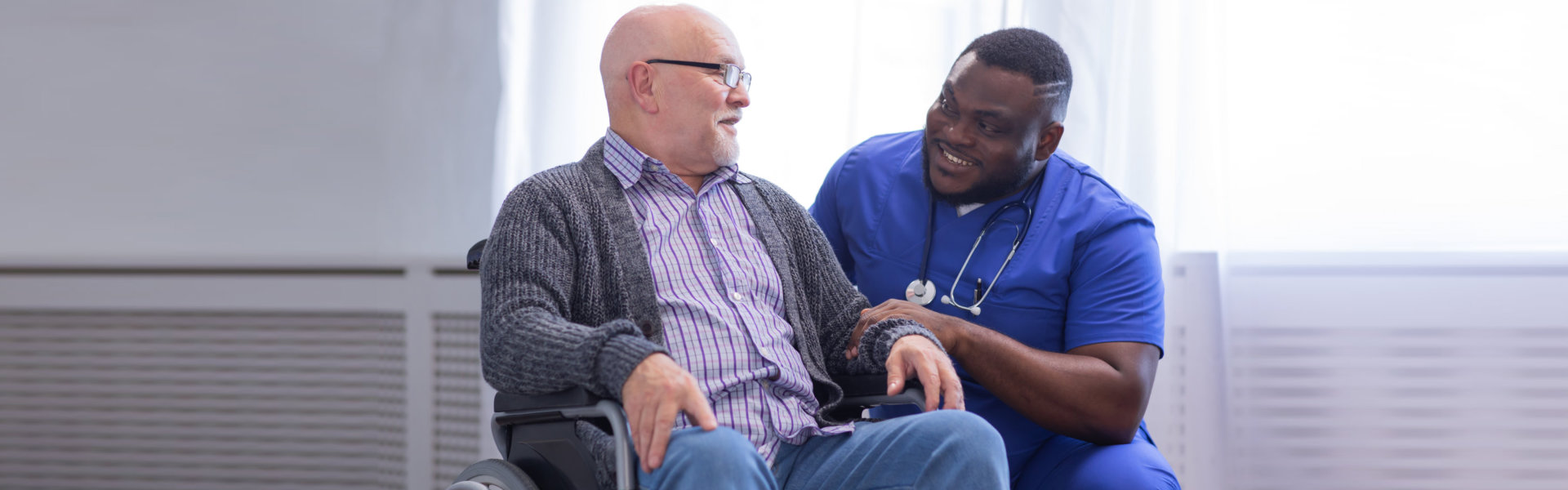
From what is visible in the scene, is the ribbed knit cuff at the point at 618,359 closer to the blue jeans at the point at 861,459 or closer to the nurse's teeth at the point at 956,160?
the blue jeans at the point at 861,459

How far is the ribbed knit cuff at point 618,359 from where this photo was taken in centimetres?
112

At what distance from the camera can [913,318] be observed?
1.51 metres

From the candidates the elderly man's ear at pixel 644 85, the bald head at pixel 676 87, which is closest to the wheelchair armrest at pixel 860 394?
the bald head at pixel 676 87

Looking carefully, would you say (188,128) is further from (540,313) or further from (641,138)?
(540,313)

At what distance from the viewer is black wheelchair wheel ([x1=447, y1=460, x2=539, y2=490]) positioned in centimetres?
125

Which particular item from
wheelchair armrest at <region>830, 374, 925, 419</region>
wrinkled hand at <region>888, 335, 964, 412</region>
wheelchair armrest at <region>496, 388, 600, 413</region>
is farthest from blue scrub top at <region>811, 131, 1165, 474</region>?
wheelchair armrest at <region>496, 388, 600, 413</region>

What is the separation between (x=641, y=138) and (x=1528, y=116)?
6.31 feet

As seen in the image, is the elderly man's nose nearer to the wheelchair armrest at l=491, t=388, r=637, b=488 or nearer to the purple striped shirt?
the purple striped shirt

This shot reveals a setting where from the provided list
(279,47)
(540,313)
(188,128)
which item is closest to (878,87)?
(540,313)

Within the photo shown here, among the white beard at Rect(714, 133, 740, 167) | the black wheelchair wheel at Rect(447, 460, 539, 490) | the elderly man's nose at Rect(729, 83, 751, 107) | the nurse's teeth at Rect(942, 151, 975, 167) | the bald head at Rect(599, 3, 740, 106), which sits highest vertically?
the bald head at Rect(599, 3, 740, 106)

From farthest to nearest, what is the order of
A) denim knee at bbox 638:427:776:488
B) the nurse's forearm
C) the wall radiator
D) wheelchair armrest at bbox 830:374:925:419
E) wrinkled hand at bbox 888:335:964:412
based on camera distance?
the wall radiator, the nurse's forearm, wheelchair armrest at bbox 830:374:925:419, wrinkled hand at bbox 888:335:964:412, denim knee at bbox 638:427:776:488

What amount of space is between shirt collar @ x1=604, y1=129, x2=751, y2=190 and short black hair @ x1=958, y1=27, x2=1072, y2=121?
1.96 feet

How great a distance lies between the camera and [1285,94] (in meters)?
2.25

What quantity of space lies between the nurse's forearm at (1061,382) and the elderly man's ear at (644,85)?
0.59m
